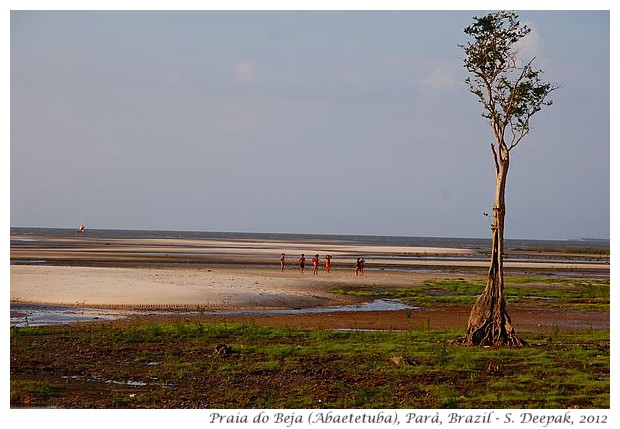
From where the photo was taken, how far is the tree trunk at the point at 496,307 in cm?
2280

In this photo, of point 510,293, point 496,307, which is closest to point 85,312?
point 496,307

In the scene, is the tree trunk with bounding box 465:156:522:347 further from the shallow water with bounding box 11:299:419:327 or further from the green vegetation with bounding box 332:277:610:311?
the green vegetation with bounding box 332:277:610:311

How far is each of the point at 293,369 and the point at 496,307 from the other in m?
7.02

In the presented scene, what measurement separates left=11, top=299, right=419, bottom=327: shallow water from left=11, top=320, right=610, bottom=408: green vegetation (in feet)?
15.0

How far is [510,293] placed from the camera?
46.5 meters

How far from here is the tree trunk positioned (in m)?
22.8

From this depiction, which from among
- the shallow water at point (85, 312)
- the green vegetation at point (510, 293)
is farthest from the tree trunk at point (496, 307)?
the green vegetation at point (510, 293)

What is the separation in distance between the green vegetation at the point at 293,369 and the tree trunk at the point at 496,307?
723 mm

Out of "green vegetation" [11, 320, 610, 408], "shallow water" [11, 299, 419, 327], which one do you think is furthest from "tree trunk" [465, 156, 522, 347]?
"shallow water" [11, 299, 419, 327]

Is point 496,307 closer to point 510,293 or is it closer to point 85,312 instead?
point 85,312

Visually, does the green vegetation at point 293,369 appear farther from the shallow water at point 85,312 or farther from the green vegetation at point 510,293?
the green vegetation at point 510,293
